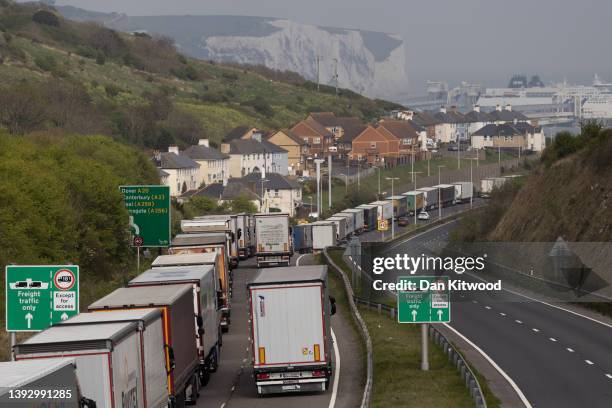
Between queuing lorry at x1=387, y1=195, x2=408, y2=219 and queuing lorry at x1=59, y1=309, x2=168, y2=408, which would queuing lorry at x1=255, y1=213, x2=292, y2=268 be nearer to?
queuing lorry at x1=59, y1=309, x2=168, y2=408

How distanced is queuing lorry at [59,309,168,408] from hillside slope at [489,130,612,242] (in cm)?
4338

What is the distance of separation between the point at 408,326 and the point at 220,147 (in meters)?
134

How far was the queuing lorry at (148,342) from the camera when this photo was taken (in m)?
23.2

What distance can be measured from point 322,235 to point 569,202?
30208 millimetres

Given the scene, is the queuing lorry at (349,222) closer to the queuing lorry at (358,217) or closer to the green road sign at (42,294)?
the queuing lorry at (358,217)

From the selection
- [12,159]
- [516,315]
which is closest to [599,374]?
[516,315]

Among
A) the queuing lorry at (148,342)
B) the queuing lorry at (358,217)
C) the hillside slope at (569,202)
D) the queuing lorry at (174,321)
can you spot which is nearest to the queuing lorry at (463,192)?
the queuing lorry at (358,217)

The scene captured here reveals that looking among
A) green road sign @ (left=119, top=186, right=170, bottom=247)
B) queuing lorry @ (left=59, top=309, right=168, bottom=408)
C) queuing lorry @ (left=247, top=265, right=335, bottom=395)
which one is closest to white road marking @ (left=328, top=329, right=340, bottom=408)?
queuing lorry @ (left=247, top=265, right=335, bottom=395)

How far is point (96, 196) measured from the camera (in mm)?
72500

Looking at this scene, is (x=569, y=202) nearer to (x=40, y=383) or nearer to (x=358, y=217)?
(x=358, y=217)

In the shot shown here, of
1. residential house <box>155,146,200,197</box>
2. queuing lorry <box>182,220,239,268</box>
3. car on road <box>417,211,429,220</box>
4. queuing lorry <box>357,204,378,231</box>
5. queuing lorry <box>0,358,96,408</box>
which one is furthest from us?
residential house <box>155,146,200,197</box>

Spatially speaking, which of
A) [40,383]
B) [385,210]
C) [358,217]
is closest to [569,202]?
[358,217]

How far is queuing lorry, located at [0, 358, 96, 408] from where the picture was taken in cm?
1362

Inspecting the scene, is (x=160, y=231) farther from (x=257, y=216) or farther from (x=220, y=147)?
(x=220, y=147)
